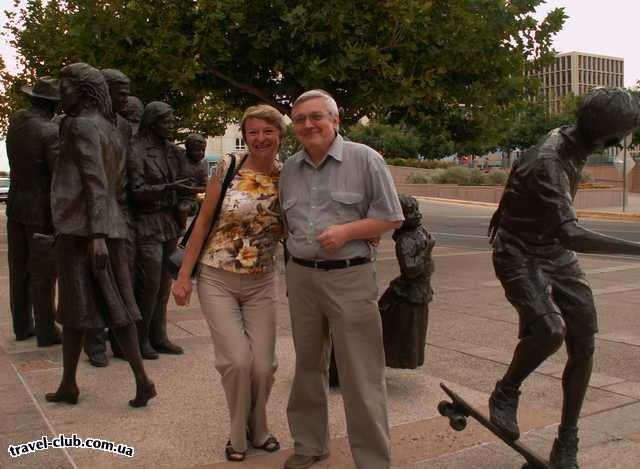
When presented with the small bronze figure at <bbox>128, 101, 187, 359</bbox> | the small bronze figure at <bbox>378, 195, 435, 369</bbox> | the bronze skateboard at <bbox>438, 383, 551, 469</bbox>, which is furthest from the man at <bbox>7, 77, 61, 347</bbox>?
the bronze skateboard at <bbox>438, 383, 551, 469</bbox>

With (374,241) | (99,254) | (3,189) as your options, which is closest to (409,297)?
(374,241)

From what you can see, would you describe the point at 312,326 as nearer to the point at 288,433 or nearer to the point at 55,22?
the point at 288,433

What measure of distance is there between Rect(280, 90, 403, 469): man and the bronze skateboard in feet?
1.29

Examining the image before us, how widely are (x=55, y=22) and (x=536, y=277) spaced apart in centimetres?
1309

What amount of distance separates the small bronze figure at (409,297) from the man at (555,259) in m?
1.20

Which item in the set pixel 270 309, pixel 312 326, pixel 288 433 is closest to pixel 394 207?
pixel 312 326

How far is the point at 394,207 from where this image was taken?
330 cm

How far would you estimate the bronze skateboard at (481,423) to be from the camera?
3348 millimetres

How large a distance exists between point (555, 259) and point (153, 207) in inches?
130

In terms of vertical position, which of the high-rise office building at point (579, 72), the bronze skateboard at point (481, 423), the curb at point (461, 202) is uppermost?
the high-rise office building at point (579, 72)

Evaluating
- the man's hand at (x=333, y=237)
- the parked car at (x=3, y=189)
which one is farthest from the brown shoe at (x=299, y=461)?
the parked car at (x=3, y=189)

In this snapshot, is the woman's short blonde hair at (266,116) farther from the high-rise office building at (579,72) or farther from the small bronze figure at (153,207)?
the high-rise office building at (579,72)

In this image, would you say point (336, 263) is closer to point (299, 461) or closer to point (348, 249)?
point (348, 249)

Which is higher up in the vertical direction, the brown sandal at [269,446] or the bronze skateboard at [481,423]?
the bronze skateboard at [481,423]
